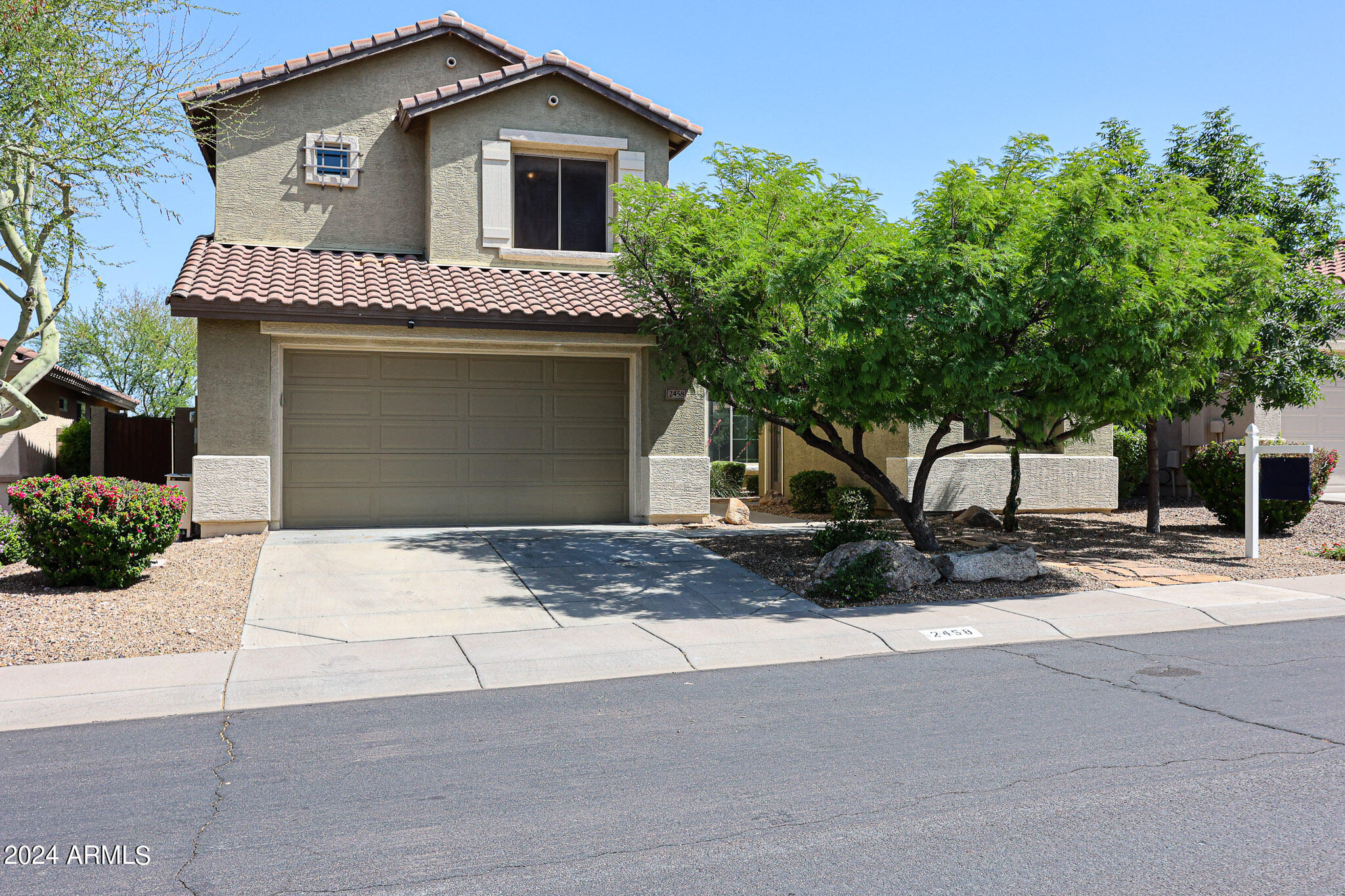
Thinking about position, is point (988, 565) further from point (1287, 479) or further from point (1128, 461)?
point (1128, 461)

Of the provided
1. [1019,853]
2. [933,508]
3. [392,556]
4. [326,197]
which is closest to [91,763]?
[1019,853]

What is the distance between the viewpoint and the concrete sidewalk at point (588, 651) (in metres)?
6.58

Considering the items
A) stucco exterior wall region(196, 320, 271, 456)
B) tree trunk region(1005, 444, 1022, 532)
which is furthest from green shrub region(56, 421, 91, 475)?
tree trunk region(1005, 444, 1022, 532)

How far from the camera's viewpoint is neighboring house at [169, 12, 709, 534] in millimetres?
12992

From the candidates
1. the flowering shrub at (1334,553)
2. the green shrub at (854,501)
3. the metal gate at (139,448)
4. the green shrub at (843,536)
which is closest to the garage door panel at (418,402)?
the metal gate at (139,448)

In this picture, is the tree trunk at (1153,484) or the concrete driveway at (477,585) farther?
the tree trunk at (1153,484)

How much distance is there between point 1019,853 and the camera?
4023 mm

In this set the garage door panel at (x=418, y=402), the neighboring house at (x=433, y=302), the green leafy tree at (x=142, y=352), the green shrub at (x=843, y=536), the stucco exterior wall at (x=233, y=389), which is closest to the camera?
the green shrub at (x=843, y=536)

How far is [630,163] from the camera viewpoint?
15.3 m

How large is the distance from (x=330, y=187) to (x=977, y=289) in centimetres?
1030

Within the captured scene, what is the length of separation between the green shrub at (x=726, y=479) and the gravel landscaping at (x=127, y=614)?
35.0 ft

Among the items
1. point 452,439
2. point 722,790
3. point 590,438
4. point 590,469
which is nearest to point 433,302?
point 452,439

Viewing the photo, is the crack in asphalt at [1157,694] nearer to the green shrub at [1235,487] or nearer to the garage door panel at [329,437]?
the green shrub at [1235,487]

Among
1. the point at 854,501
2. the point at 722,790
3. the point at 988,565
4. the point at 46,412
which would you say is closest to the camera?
the point at 722,790
